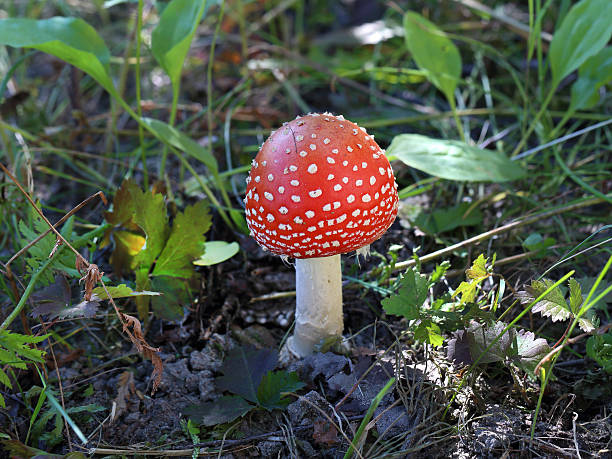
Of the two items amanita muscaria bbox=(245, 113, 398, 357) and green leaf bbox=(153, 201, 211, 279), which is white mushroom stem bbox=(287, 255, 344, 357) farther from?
green leaf bbox=(153, 201, 211, 279)

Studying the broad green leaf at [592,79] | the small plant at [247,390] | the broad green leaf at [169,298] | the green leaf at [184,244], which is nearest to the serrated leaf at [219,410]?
the small plant at [247,390]

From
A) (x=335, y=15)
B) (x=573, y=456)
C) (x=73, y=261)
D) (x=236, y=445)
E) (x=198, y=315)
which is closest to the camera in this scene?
(x=573, y=456)

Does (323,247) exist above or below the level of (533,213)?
above

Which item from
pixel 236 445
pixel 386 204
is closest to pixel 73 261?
pixel 236 445

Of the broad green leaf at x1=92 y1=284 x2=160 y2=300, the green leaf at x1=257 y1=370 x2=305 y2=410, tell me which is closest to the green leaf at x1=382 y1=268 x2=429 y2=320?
the green leaf at x1=257 y1=370 x2=305 y2=410

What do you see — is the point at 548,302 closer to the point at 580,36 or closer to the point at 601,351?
the point at 601,351

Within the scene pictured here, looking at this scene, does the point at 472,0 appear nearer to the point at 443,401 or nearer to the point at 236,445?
the point at 443,401

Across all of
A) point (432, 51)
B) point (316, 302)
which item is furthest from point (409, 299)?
point (432, 51)
